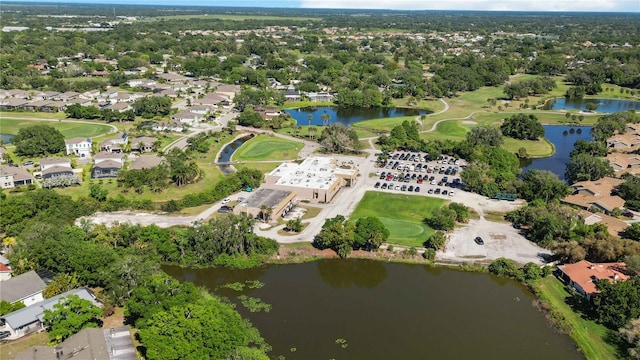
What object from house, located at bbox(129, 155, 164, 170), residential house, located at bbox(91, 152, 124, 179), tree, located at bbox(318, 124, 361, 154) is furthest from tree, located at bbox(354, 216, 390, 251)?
residential house, located at bbox(91, 152, 124, 179)

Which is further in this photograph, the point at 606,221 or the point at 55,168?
the point at 55,168

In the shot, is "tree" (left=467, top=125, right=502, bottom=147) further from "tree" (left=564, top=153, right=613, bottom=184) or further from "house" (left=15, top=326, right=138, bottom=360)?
"house" (left=15, top=326, right=138, bottom=360)

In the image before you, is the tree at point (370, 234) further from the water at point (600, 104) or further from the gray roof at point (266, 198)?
the water at point (600, 104)

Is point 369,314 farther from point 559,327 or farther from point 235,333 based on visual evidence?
point 559,327

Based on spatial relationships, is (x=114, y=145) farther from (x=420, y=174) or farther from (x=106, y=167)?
(x=420, y=174)

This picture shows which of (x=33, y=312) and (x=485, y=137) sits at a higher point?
(x=485, y=137)

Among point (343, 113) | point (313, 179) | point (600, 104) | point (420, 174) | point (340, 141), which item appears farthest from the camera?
point (600, 104)

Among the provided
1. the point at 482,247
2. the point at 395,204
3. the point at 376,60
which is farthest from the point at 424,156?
the point at 376,60

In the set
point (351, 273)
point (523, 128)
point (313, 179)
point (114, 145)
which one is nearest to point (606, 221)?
point (351, 273)
